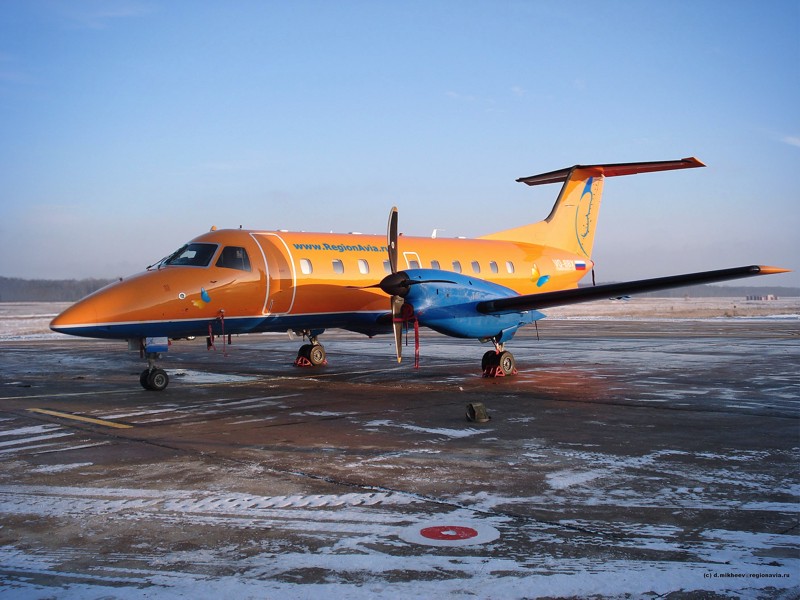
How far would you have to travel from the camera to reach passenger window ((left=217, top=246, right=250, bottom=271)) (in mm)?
14648

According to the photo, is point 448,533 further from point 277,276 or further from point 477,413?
point 277,276

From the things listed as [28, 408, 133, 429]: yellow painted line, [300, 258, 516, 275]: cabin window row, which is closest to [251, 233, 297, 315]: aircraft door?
[300, 258, 516, 275]: cabin window row

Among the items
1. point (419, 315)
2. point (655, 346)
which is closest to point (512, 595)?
point (419, 315)

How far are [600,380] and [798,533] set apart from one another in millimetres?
9660

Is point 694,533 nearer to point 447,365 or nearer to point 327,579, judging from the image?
point 327,579

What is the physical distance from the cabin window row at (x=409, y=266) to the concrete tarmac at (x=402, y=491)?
3.25 m

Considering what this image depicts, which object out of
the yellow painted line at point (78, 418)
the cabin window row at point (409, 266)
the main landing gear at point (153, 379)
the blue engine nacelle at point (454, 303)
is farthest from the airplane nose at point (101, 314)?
the blue engine nacelle at point (454, 303)

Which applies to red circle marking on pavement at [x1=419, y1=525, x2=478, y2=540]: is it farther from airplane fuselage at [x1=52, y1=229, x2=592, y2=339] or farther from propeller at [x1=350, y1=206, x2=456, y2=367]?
airplane fuselage at [x1=52, y1=229, x2=592, y2=339]

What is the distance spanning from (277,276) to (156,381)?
329 centimetres

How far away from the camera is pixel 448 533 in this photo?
17.2ft

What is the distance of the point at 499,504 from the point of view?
19.6 feet

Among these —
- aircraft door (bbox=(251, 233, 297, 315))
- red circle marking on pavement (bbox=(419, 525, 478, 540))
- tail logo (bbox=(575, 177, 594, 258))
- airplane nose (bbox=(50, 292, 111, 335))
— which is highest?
tail logo (bbox=(575, 177, 594, 258))

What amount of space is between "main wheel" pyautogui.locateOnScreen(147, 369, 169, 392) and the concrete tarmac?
17.0 inches

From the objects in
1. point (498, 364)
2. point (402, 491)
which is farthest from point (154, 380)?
point (402, 491)
